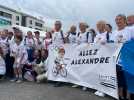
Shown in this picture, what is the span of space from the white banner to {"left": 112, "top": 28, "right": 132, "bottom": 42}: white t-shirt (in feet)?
0.73

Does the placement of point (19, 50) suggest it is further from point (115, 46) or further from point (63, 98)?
point (115, 46)

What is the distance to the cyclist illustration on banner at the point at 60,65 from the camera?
9.50m

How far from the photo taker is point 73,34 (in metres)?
9.99

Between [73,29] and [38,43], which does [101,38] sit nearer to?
[73,29]

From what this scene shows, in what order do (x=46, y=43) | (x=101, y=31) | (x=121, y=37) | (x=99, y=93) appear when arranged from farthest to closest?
(x=46, y=43), (x=101, y=31), (x=99, y=93), (x=121, y=37)

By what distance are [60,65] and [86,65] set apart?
55.7 inches

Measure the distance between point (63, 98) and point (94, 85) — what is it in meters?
1.00

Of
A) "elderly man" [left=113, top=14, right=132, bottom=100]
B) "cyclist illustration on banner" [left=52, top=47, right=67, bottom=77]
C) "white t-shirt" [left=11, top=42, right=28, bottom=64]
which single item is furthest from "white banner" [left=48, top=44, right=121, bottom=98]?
"white t-shirt" [left=11, top=42, right=28, bottom=64]

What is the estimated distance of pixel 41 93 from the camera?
8.27 meters

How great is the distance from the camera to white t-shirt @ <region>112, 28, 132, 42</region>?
724 cm

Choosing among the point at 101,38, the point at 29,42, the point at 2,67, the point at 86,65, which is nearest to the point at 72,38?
the point at 86,65

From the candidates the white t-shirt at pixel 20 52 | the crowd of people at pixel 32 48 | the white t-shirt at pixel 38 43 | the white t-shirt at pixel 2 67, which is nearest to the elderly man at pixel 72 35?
the crowd of people at pixel 32 48

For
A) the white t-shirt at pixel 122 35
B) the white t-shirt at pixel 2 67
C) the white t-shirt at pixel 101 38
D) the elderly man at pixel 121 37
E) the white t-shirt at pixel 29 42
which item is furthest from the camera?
the white t-shirt at pixel 29 42

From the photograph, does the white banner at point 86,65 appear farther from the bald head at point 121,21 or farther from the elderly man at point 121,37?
the bald head at point 121,21
